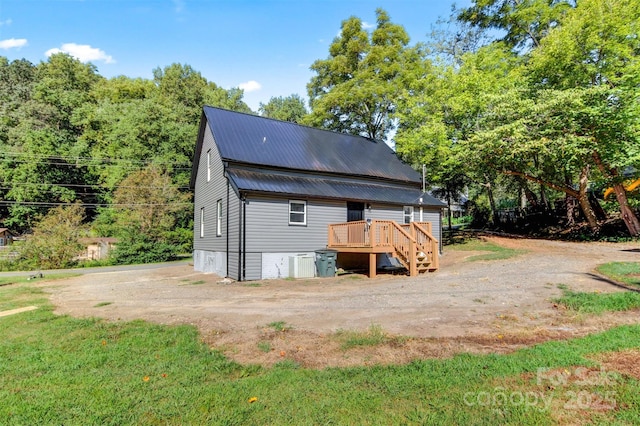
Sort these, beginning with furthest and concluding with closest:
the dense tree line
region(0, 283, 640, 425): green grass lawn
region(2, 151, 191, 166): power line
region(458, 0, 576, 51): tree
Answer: region(2, 151, 191, 166): power line < region(458, 0, 576, 51): tree < the dense tree line < region(0, 283, 640, 425): green grass lawn

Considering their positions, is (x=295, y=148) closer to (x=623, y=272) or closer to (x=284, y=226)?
(x=284, y=226)

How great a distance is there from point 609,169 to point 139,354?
21443mm

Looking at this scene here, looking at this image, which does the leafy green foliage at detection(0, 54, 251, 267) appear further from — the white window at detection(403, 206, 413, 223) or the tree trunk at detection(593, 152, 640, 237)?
the tree trunk at detection(593, 152, 640, 237)

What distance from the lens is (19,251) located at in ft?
72.3

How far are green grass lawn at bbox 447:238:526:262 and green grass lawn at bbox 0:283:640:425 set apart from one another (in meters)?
10.6

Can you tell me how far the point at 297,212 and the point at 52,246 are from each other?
18021mm

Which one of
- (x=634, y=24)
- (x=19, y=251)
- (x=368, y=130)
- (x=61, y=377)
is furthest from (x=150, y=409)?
(x=368, y=130)

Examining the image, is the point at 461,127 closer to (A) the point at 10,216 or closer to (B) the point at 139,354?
(B) the point at 139,354

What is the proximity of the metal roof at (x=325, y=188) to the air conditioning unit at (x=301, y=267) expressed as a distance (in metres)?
2.72

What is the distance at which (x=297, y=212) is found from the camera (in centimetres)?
1480

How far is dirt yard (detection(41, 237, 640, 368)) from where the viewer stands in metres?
5.03

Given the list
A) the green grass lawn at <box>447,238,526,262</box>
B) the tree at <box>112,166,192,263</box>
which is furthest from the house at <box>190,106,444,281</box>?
the tree at <box>112,166,192,263</box>

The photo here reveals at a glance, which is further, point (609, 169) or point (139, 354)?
point (609, 169)

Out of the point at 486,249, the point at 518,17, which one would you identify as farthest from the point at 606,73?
the point at 486,249
